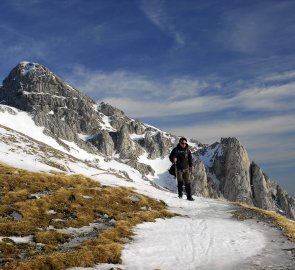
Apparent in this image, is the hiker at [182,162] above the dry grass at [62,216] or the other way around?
above

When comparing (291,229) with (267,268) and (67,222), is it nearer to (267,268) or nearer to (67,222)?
(267,268)

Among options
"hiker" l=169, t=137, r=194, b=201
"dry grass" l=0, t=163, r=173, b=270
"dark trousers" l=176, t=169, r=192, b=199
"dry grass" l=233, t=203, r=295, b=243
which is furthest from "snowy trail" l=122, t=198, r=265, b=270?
"hiker" l=169, t=137, r=194, b=201

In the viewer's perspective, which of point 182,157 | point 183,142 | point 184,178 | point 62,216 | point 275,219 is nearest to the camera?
point 62,216

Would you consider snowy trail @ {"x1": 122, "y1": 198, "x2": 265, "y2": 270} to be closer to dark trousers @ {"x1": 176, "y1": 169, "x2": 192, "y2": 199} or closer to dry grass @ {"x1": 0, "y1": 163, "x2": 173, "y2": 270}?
dry grass @ {"x1": 0, "y1": 163, "x2": 173, "y2": 270}

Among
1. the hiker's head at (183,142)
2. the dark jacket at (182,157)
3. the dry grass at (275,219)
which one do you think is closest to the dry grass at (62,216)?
the dark jacket at (182,157)

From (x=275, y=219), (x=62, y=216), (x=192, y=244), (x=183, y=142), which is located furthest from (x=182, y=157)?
(x=192, y=244)

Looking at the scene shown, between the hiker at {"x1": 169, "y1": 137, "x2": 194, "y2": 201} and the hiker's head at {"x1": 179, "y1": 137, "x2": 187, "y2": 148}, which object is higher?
the hiker's head at {"x1": 179, "y1": 137, "x2": 187, "y2": 148}

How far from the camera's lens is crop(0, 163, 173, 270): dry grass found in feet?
49.6

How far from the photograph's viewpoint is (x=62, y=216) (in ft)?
72.1

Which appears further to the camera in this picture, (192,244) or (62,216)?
(62,216)

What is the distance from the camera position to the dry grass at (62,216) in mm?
15133

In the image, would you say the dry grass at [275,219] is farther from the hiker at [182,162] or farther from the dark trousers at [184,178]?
the hiker at [182,162]

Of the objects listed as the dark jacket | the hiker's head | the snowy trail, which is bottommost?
the snowy trail

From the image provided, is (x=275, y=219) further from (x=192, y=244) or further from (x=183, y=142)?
(x=183, y=142)
